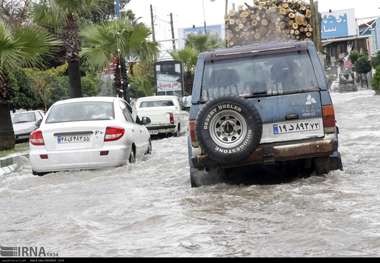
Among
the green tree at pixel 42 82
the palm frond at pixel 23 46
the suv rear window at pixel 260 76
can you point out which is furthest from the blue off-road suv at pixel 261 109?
the green tree at pixel 42 82

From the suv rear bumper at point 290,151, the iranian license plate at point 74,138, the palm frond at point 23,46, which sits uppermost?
the palm frond at point 23,46

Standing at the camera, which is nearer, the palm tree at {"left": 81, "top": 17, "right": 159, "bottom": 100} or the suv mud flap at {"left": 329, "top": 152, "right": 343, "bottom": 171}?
the suv mud flap at {"left": 329, "top": 152, "right": 343, "bottom": 171}

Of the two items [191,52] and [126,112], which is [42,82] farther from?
[126,112]

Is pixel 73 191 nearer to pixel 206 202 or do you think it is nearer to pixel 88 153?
pixel 88 153

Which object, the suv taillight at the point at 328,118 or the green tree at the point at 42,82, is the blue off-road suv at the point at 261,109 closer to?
the suv taillight at the point at 328,118

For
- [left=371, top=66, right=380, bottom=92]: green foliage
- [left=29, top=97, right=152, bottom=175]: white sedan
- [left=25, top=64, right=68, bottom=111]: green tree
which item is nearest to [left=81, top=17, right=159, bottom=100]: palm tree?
[left=25, top=64, right=68, bottom=111]: green tree

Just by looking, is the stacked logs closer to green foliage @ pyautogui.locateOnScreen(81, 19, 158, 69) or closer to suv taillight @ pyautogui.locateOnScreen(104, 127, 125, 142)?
suv taillight @ pyautogui.locateOnScreen(104, 127, 125, 142)

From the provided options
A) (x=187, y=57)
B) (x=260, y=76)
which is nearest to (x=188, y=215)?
(x=260, y=76)

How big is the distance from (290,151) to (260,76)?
3.43ft

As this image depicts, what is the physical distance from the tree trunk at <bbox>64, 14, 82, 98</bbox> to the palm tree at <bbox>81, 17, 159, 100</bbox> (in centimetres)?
444

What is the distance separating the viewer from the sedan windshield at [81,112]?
456 inches

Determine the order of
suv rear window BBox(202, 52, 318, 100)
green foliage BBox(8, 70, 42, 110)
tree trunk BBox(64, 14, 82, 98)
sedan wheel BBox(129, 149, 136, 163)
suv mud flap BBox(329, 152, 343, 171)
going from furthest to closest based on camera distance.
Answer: green foliage BBox(8, 70, 42, 110)
tree trunk BBox(64, 14, 82, 98)
sedan wheel BBox(129, 149, 136, 163)
suv mud flap BBox(329, 152, 343, 171)
suv rear window BBox(202, 52, 318, 100)

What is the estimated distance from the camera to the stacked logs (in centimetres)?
1742

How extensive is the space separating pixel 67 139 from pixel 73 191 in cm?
154
